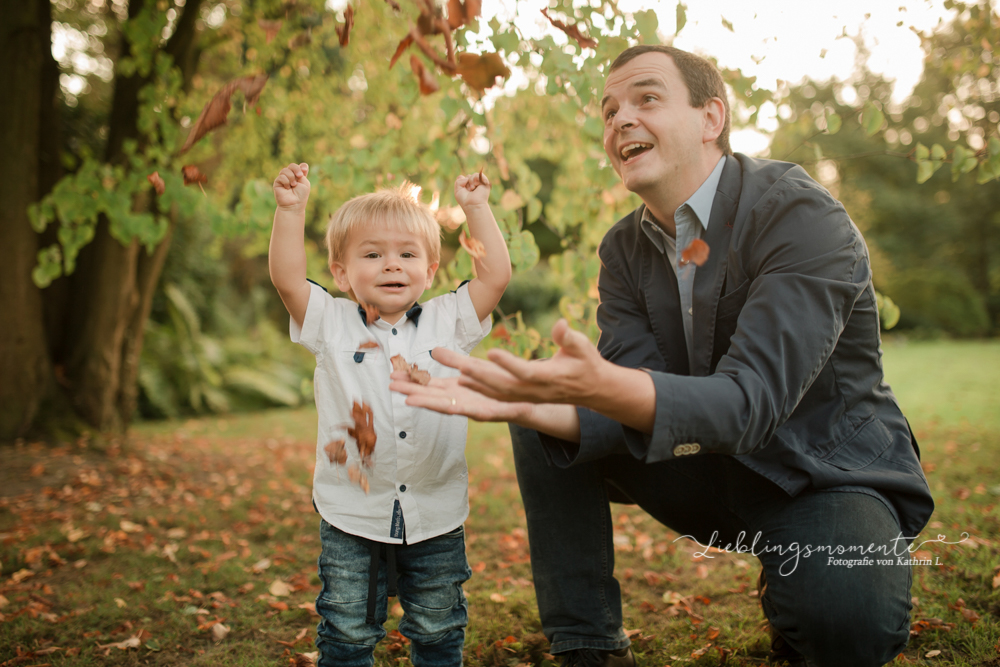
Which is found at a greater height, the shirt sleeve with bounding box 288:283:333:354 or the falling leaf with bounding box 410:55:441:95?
the falling leaf with bounding box 410:55:441:95

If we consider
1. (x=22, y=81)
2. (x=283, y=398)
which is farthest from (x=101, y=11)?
(x=283, y=398)

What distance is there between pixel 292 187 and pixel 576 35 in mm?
1284

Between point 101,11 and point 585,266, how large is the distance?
685 cm

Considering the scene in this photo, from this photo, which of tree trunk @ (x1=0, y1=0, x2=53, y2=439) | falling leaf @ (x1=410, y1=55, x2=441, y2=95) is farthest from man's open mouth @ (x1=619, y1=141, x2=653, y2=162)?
tree trunk @ (x1=0, y1=0, x2=53, y2=439)

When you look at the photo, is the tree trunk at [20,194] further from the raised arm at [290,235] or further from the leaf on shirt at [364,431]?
the leaf on shirt at [364,431]

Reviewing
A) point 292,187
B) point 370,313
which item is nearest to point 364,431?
point 370,313

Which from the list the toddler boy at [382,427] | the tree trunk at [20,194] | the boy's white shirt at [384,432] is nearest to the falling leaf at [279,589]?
the toddler boy at [382,427]

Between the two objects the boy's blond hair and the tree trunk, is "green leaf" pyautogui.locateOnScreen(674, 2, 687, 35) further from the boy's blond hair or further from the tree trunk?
the tree trunk

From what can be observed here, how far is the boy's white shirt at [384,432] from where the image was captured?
179cm

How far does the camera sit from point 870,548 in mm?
1598

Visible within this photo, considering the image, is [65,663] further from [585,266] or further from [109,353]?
[109,353]

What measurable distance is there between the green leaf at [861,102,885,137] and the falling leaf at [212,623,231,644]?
9.93ft

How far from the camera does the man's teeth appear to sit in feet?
7.05

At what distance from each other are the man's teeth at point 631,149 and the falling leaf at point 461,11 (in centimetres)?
81
